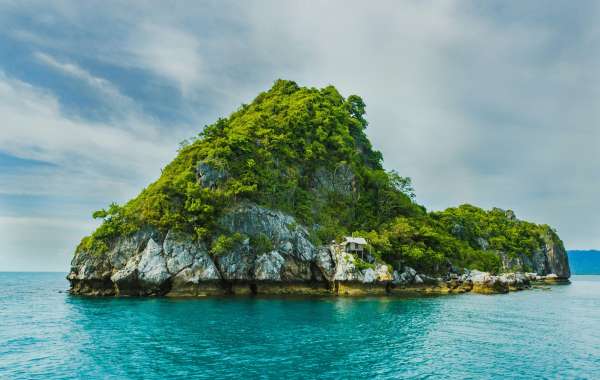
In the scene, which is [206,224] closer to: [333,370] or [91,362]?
[91,362]

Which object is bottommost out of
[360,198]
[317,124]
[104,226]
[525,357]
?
[525,357]

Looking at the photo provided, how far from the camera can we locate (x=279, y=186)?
2299 inches

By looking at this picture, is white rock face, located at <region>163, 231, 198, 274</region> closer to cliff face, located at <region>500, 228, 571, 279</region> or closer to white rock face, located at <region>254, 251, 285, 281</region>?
white rock face, located at <region>254, 251, 285, 281</region>

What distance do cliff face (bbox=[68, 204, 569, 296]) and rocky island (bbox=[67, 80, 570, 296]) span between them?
137 mm

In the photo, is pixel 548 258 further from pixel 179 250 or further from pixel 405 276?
pixel 179 250

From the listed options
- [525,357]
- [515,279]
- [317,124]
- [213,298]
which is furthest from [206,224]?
[515,279]

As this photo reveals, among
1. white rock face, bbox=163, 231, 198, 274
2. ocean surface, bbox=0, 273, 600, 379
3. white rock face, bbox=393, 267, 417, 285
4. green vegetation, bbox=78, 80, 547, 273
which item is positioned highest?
green vegetation, bbox=78, 80, 547, 273

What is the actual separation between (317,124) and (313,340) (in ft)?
164

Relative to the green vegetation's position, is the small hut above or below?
below

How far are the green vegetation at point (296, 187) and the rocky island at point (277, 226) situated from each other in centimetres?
20

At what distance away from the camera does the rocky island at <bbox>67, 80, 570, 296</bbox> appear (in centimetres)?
4862

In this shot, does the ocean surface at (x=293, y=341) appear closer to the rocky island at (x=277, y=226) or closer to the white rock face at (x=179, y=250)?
the white rock face at (x=179, y=250)

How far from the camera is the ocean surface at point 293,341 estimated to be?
1894 cm

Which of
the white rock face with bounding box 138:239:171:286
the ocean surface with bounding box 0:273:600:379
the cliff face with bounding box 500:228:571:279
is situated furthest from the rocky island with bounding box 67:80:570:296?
the cliff face with bounding box 500:228:571:279
